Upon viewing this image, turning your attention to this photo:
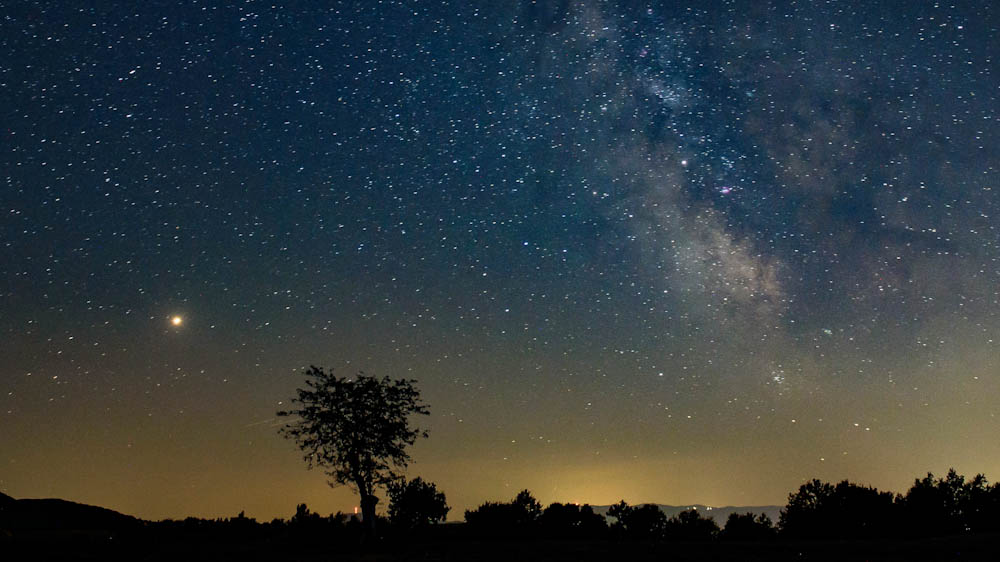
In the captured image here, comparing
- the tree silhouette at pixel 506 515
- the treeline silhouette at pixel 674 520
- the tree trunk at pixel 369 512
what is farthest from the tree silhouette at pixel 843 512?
the tree trunk at pixel 369 512

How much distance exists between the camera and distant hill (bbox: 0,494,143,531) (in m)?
56.8

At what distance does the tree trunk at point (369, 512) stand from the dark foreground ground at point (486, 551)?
191 cm

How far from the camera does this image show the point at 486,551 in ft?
118

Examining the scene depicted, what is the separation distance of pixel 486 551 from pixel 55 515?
4853 centimetres

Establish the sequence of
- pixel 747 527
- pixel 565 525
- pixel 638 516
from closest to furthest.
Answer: pixel 747 527
pixel 565 525
pixel 638 516

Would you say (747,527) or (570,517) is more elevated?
(570,517)

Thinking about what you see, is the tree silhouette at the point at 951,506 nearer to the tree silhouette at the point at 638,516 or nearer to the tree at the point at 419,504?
the tree silhouette at the point at 638,516

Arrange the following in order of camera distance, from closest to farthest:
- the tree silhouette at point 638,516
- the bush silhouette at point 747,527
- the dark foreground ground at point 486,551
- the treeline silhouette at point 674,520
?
the dark foreground ground at point 486,551
the treeline silhouette at point 674,520
the bush silhouette at point 747,527
the tree silhouette at point 638,516

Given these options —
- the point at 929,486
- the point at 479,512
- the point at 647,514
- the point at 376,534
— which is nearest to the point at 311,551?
the point at 376,534

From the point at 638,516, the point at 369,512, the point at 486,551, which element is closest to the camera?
the point at 486,551

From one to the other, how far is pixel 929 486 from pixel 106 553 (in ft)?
212

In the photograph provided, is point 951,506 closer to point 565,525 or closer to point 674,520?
point 674,520

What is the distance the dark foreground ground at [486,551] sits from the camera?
102 feet

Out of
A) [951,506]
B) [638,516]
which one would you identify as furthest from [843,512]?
[638,516]
